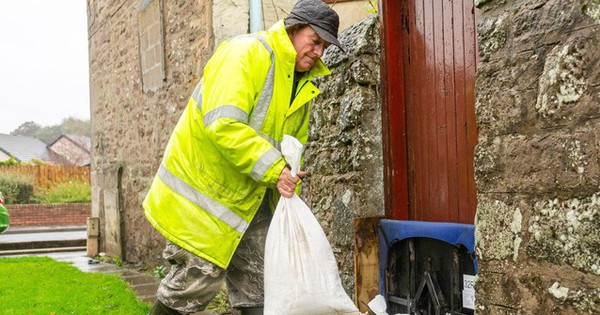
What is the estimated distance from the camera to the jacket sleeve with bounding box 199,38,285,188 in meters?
2.50

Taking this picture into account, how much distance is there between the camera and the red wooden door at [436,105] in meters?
3.21

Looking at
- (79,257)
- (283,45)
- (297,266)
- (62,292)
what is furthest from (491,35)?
(79,257)

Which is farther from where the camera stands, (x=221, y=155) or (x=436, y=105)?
(x=436, y=105)

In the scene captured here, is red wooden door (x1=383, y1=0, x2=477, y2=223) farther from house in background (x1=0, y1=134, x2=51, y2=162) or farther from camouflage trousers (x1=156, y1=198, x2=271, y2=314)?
house in background (x1=0, y1=134, x2=51, y2=162)

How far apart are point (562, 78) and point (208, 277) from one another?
1664mm

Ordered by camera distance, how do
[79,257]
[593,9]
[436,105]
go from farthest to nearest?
[79,257]
[436,105]
[593,9]

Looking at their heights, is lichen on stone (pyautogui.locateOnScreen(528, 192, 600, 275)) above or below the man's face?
below

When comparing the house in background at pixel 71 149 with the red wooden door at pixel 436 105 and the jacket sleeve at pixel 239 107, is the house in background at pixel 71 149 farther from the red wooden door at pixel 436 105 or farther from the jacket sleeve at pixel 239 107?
the jacket sleeve at pixel 239 107

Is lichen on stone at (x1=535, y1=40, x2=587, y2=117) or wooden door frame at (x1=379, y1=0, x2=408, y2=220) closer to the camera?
lichen on stone at (x1=535, y1=40, x2=587, y2=117)

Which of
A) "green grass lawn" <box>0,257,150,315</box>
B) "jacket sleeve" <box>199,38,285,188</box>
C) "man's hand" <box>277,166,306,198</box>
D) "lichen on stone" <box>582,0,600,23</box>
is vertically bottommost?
"green grass lawn" <box>0,257,150,315</box>

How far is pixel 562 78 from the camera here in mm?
2115

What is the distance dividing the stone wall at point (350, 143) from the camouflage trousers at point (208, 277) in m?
0.94

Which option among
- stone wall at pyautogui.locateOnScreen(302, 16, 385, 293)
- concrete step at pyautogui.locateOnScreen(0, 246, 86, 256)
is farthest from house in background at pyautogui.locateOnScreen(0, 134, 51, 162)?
stone wall at pyautogui.locateOnScreen(302, 16, 385, 293)

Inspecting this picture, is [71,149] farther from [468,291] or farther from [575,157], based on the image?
[575,157]
